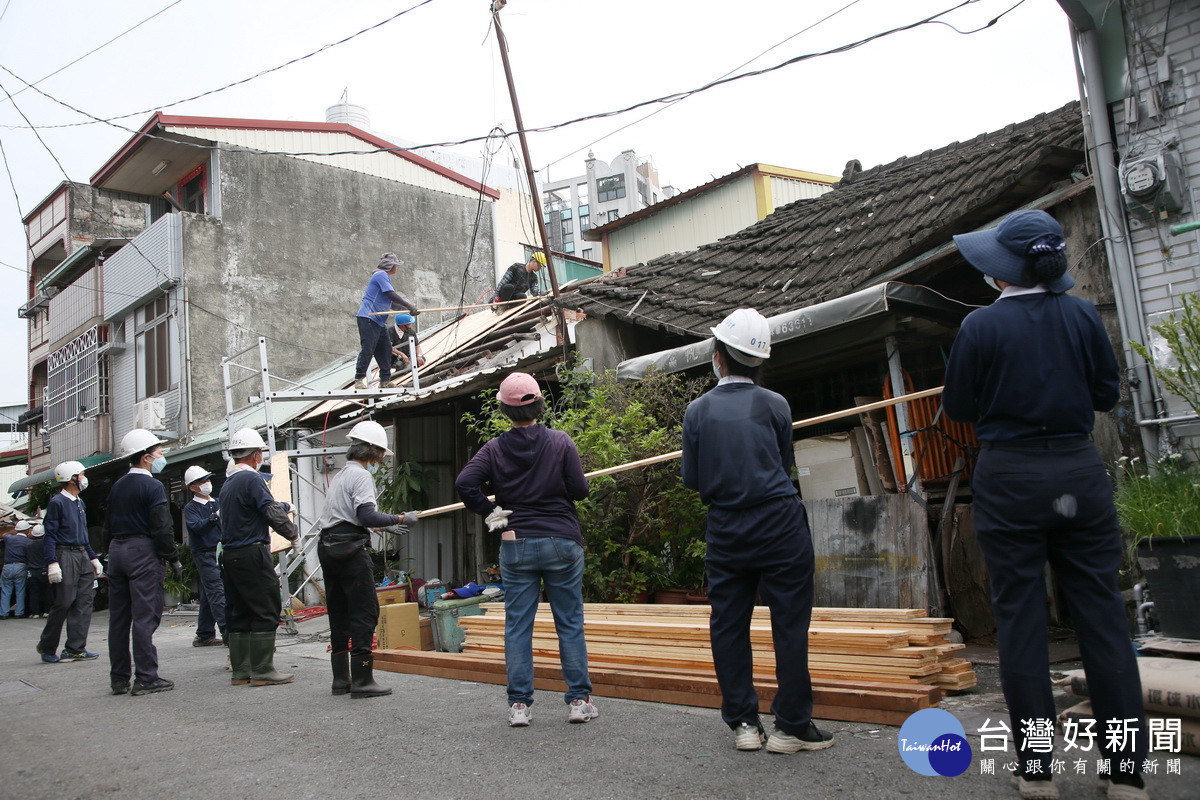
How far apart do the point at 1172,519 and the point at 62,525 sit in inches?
369

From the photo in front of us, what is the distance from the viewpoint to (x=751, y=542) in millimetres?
3744

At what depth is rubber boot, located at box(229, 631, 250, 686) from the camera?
6.59m

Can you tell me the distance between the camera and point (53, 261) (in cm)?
2709

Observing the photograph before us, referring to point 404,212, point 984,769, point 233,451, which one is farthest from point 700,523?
point 404,212

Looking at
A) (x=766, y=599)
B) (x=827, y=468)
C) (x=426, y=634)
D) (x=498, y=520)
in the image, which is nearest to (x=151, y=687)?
(x=426, y=634)

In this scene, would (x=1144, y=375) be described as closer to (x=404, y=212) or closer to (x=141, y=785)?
(x=141, y=785)

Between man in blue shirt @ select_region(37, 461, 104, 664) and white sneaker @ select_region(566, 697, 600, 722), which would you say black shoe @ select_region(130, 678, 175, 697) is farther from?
white sneaker @ select_region(566, 697, 600, 722)

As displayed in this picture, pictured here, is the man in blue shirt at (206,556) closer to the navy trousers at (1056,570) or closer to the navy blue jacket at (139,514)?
the navy blue jacket at (139,514)

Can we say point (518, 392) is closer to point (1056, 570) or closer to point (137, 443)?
point (1056, 570)

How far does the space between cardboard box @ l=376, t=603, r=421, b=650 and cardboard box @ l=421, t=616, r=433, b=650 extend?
0.04 meters

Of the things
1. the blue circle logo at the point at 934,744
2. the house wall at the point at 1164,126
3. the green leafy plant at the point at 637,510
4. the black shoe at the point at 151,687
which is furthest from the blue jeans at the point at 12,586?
the house wall at the point at 1164,126

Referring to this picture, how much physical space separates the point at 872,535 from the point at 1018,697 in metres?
3.34

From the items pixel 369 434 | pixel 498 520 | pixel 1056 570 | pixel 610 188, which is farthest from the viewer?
pixel 610 188

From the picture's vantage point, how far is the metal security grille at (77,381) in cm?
2242
